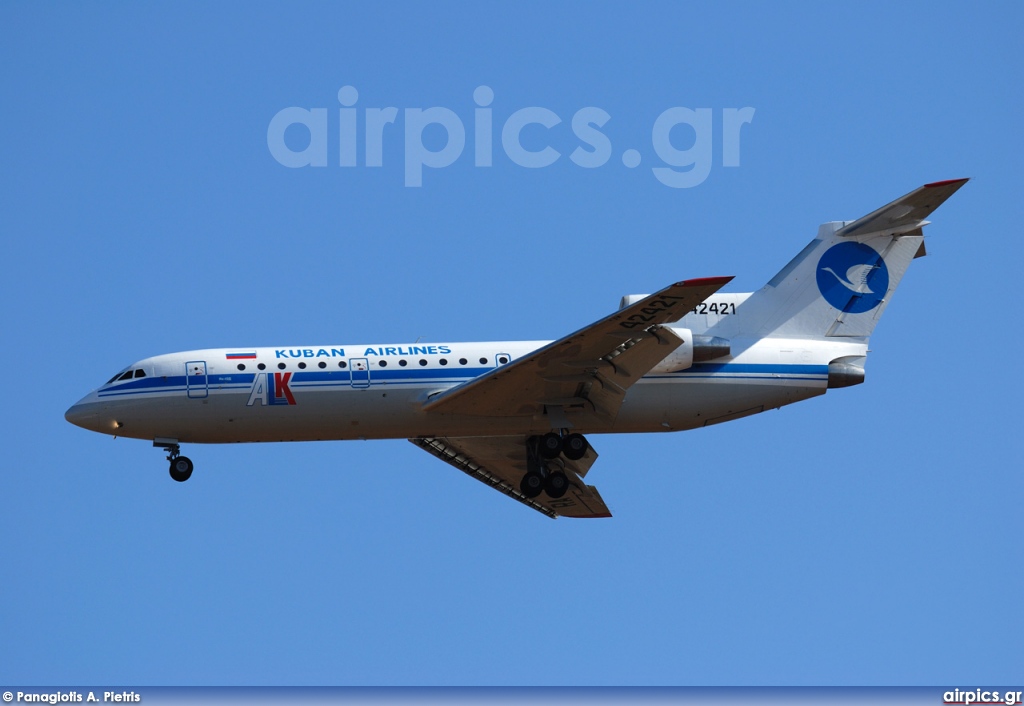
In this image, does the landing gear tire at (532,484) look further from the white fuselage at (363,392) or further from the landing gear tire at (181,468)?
the landing gear tire at (181,468)

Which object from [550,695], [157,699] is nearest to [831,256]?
[550,695]

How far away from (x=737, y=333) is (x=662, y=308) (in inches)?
181

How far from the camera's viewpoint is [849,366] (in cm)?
3381

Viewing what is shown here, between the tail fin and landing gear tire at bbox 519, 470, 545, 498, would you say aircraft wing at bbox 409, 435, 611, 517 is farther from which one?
the tail fin

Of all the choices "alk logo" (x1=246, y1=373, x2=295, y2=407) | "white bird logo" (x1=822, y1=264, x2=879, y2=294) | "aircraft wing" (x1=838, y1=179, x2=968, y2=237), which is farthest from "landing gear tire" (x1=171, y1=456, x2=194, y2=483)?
"aircraft wing" (x1=838, y1=179, x2=968, y2=237)

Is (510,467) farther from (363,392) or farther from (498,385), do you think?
(363,392)

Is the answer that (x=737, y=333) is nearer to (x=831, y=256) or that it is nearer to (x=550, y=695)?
(x=831, y=256)

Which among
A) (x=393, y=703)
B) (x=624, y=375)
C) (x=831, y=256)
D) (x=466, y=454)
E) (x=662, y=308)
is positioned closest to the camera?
(x=393, y=703)

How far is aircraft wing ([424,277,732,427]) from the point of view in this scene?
3067 centimetres

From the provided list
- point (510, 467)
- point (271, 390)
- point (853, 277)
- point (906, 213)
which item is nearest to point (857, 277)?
point (853, 277)

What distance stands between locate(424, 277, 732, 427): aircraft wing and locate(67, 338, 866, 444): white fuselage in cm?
38

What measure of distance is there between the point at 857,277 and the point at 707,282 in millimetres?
7577

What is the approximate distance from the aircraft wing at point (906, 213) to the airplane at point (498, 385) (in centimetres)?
4

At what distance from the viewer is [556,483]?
34656mm
